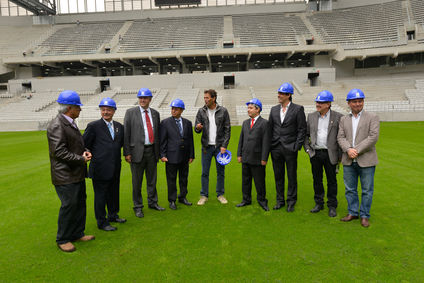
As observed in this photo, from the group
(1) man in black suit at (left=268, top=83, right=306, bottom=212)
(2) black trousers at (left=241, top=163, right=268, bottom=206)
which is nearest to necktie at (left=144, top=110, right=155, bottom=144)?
(2) black trousers at (left=241, top=163, right=268, bottom=206)

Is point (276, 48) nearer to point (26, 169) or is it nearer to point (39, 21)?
point (26, 169)

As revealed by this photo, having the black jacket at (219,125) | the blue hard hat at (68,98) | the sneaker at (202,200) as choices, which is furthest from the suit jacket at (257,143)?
the blue hard hat at (68,98)

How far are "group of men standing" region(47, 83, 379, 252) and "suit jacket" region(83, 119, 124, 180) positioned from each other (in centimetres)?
1

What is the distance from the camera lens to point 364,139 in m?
3.74

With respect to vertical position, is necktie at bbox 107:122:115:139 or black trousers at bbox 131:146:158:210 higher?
necktie at bbox 107:122:115:139

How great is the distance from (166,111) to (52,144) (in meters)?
20.5

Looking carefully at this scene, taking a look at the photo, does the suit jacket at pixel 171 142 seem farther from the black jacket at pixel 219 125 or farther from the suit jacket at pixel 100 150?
the suit jacket at pixel 100 150

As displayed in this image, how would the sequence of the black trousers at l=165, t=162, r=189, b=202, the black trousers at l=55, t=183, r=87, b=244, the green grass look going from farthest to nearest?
the black trousers at l=165, t=162, r=189, b=202 < the black trousers at l=55, t=183, r=87, b=244 < the green grass

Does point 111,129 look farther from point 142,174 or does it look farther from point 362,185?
point 362,185

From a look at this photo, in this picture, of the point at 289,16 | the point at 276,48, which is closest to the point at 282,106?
A: the point at 276,48

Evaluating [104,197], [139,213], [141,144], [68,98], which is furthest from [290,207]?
[68,98]

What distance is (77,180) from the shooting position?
3301mm

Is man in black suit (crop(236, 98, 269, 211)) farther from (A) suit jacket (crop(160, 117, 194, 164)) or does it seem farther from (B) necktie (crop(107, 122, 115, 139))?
(B) necktie (crop(107, 122, 115, 139))

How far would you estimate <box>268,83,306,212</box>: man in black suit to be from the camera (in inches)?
173
